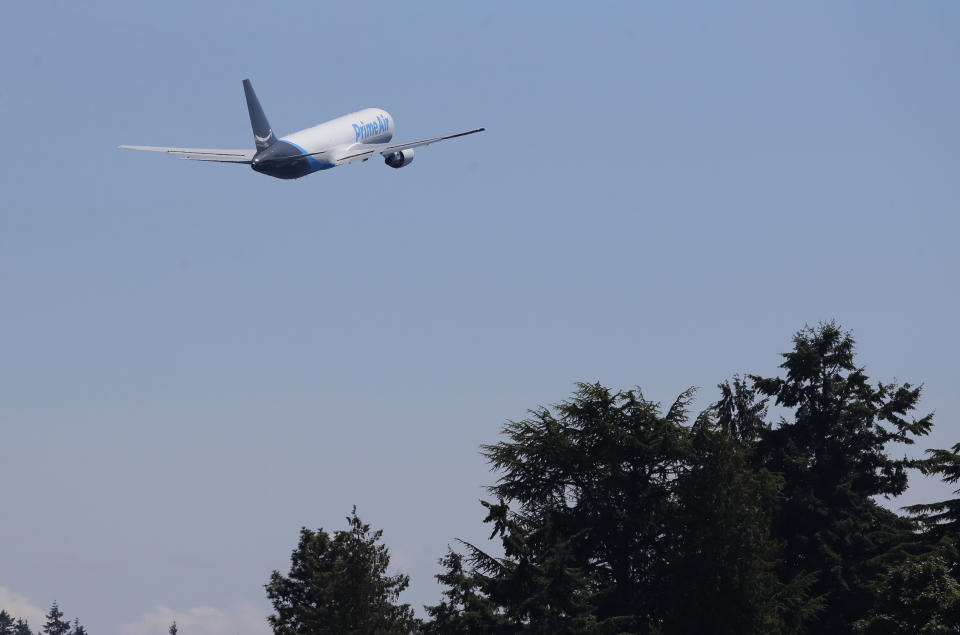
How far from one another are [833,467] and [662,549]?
70.9 ft

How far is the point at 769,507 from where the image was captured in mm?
71875

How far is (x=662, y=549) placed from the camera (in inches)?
2591

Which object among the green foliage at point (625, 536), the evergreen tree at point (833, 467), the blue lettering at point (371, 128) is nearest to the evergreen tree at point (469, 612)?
the green foliage at point (625, 536)

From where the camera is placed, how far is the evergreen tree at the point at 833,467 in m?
79.9

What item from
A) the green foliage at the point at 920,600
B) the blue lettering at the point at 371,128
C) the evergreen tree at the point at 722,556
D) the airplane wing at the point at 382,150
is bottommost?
the green foliage at the point at 920,600

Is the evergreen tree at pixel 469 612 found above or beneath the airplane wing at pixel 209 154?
beneath

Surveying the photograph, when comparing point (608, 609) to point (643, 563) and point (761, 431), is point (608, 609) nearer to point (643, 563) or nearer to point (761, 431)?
point (643, 563)

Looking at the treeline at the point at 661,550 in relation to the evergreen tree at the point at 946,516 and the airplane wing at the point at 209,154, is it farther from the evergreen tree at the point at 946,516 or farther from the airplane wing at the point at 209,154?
the airplane wing at the point at 209,154

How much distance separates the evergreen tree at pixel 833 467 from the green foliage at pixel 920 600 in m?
25.6

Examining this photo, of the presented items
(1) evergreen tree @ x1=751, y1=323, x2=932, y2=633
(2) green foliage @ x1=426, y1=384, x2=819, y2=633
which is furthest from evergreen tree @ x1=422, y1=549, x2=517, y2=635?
(1) evergreen tree @ x1=751, y1=323, x2=932, y2=633

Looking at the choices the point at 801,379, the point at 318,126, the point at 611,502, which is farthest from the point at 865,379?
the point at 318,126

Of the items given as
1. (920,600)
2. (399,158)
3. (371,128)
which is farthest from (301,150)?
(920,600)

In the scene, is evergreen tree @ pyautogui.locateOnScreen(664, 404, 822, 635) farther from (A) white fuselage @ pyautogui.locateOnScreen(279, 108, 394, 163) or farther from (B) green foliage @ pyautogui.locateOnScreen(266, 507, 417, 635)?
(A) white fuselage @ pyautogui.locateOnScreen(279, 108, 394, 163)

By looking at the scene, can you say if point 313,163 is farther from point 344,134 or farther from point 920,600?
point 920,600
